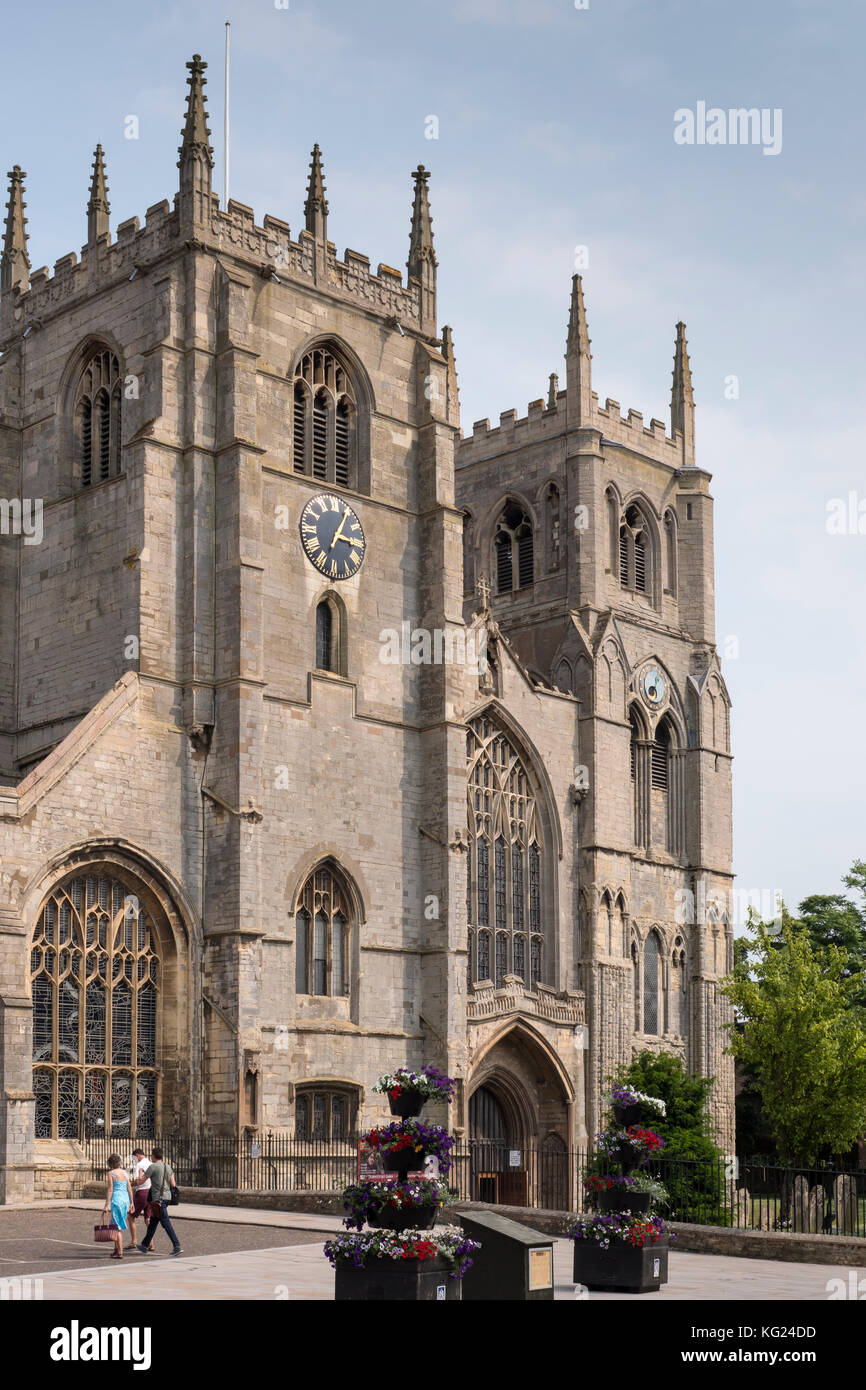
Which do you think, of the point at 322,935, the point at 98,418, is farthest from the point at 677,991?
the point at 98,418

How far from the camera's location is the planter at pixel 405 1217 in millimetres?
16141

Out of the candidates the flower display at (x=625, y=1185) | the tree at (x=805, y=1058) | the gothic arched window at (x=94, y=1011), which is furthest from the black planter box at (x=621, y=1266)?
the tree at (x=805, y=1058)

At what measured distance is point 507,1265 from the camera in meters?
16.3

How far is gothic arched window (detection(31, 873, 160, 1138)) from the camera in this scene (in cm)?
3294

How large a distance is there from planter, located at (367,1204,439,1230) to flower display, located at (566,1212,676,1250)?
349 cm

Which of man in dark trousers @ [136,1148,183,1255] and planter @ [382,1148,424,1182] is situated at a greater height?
planter @ [382,1148,424,1182]

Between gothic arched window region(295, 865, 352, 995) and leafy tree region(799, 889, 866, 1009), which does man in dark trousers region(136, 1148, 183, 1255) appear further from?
leafy tree region(799, 889, 866, 1009)

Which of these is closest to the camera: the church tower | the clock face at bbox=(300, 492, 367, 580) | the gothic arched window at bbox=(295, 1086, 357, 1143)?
the gothic arched window at bbox=(295, 1086, 357, 1143)

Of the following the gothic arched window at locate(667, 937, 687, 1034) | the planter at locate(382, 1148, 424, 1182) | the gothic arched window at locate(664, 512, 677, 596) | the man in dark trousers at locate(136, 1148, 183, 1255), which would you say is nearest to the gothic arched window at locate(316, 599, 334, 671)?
the gothic arched window at locate(667, 937, 687, 1034)

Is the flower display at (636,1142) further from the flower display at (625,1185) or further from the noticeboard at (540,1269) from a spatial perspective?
the noticeboard at (540,1269)

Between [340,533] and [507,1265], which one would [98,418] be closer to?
[340,533]

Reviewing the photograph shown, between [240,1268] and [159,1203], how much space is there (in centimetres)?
227

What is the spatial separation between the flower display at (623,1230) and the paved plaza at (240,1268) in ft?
1.90
